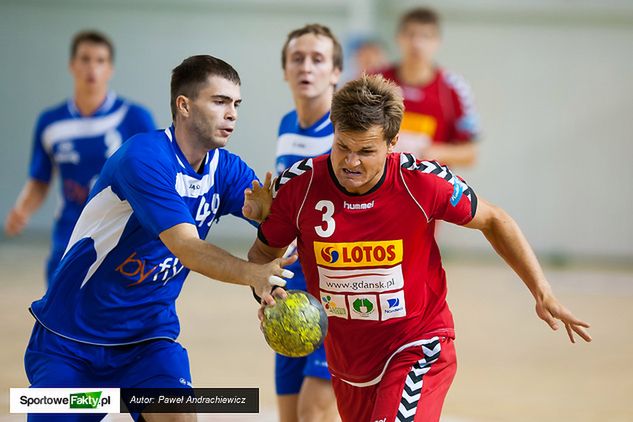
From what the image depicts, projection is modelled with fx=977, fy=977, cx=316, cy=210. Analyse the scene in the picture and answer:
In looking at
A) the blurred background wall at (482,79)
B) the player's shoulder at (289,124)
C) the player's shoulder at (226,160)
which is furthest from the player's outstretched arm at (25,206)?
the blurred background wall at (482,79)

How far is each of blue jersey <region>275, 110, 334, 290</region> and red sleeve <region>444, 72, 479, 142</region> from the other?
3.51 m

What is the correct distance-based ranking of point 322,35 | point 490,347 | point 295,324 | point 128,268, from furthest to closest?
point 490,347 < point 322,35 < point 128,268 < point 295,324

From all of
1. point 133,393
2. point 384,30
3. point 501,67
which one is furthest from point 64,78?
point 133,393

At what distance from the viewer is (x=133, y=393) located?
4195 mm

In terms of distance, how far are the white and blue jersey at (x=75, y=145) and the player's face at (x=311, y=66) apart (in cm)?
230

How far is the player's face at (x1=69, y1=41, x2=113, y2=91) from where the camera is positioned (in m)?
7.92

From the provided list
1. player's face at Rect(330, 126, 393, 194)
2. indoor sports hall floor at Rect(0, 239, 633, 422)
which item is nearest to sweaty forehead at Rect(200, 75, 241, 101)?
player's face at Rect(330, 126, 393, 194)

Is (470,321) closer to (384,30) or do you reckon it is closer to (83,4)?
(384,30)

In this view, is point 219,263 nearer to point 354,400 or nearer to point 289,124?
point 354,400

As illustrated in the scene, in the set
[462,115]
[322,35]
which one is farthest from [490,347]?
[322,35]

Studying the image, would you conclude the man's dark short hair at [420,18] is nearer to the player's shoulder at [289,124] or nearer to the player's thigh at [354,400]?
the player's shoulder at [289,124]

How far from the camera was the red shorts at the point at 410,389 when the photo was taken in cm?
406

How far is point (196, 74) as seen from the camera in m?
4.19

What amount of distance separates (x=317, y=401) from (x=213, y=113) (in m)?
1.78
